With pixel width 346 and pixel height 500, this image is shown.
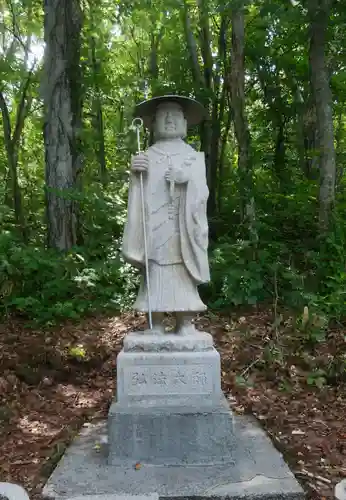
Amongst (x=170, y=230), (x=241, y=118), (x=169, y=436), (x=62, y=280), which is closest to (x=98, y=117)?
(x=241, y=118)

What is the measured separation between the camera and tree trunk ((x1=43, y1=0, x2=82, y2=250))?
8.19 metres

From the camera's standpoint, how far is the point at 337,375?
18.1ft

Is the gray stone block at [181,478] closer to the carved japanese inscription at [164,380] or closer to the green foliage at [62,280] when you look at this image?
the carved japanese inscription at [164,380]

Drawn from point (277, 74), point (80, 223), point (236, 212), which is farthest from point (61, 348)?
point (277, 74)

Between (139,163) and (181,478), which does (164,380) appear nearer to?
(181,478)

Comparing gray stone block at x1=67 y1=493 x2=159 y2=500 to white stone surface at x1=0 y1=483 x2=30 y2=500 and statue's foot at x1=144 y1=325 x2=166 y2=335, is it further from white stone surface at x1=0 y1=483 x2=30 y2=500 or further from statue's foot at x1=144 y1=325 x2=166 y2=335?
statue's foot at x1=144 y1=325 x2=166 y2=335

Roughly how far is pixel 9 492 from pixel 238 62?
24.9ft

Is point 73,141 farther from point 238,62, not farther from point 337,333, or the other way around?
point 337,333

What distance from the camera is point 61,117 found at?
8.20 metres

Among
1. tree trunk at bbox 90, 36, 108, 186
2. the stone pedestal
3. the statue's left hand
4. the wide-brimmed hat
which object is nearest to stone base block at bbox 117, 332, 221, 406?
the stone pedestal

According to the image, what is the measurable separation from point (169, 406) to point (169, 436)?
0.68 feet

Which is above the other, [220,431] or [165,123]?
[165,123]

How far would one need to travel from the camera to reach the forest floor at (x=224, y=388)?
3990 millimetres

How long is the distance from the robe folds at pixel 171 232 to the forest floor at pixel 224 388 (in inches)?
57.2
